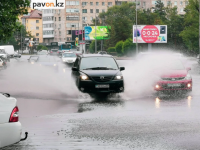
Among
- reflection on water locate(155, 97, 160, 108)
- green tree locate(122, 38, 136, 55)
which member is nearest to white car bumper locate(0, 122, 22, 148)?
reflection on water locate(155, 97, 160, 108)

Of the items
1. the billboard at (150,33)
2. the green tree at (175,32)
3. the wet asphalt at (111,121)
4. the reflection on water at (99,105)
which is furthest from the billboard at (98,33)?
the reflection on water at (99,105)

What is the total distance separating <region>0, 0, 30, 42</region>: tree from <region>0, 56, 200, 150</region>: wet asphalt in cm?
1273

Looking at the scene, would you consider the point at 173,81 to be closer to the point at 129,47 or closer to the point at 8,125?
the point at 8,125

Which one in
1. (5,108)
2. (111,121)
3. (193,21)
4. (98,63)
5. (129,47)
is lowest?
(129,47)

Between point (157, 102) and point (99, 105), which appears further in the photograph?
point (157, 102)

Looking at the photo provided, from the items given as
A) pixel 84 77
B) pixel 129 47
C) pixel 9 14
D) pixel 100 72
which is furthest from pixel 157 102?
pixel 129 47

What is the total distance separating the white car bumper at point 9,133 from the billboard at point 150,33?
77907mm

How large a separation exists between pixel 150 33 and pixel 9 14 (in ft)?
189

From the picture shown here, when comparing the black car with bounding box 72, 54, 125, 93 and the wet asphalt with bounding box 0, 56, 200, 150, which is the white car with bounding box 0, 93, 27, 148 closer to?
the wet asphalt with bounding box 0, 56, 200, 150

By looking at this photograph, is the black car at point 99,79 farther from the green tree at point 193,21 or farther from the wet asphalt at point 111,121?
the green tree at point 193,21

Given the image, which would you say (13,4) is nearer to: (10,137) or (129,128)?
(129,128)

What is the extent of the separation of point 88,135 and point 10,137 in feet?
9.13

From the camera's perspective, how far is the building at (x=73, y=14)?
17662 cm

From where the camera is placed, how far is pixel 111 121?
36.8ft
